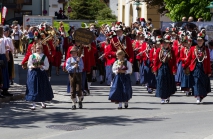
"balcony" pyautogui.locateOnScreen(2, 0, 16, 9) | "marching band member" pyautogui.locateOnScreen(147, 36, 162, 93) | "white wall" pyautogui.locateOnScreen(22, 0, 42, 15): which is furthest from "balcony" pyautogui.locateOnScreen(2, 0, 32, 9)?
"marching band member" pyautogui.locateOnScreen(147, 36, 162, 93)

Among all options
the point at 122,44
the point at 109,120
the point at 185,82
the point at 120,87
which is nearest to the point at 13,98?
the point at 122,44

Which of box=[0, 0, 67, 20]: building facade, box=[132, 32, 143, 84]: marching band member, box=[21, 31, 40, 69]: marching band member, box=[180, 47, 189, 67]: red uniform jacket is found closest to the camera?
box=[21, 31, 40, 69]: marching band member

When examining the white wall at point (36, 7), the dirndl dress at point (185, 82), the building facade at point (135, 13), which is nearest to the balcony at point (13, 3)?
the white wall at point (36, 7)

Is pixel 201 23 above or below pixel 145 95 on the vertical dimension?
above

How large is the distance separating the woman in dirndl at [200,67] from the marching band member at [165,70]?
0.52 meters

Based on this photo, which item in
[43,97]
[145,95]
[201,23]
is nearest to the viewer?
[43,97]

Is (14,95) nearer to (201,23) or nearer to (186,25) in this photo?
(186,25)

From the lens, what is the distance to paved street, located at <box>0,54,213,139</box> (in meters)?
12.8

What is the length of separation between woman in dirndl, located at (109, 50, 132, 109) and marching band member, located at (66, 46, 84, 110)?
761 mm

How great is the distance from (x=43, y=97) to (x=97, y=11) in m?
53.5

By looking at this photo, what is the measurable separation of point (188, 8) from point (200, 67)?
17.5 m

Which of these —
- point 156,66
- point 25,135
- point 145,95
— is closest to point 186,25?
point 145,95

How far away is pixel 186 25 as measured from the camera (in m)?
27.1

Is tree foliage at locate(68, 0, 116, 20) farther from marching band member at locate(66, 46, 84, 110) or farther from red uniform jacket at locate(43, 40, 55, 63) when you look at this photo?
marching band member at locate(66, 46, 84, 110)
